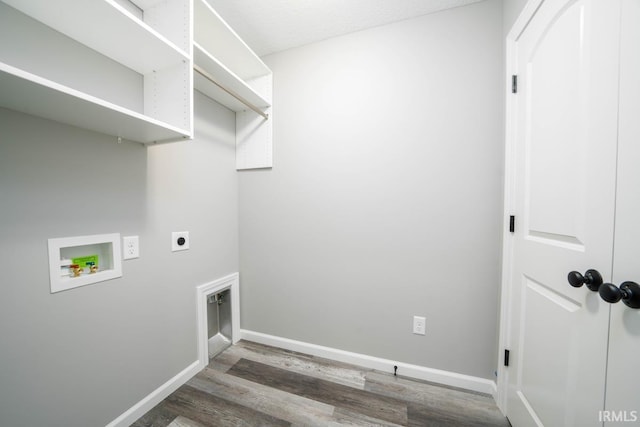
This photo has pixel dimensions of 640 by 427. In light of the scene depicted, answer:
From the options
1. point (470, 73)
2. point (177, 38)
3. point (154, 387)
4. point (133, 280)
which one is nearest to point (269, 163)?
point (177, 38)

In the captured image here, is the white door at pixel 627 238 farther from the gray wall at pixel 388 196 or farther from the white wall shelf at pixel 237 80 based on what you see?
the white wall shelf at pixel 237 80

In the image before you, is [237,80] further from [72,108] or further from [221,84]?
[72,108]

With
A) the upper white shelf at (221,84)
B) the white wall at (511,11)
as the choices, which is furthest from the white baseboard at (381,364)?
the white wall at (511,11)

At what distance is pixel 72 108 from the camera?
0.79m

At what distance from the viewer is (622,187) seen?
0.62m

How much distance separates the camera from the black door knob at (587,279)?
672 mm

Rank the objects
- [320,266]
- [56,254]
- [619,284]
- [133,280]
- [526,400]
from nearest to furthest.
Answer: [619,284]
[56,254]
[526,400]
[133,280]
[320,266]

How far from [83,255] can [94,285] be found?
0.16m

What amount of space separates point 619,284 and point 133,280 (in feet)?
6.72

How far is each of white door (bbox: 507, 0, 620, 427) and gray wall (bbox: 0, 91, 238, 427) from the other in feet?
6.56

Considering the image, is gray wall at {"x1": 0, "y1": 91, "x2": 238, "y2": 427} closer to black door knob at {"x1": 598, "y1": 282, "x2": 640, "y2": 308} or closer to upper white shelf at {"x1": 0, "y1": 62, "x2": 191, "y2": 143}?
upper white shelf at {"x1": 0, "y1": 62, "x2": 191, "y2": 143}

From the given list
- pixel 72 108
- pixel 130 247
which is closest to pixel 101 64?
pixel 72 108

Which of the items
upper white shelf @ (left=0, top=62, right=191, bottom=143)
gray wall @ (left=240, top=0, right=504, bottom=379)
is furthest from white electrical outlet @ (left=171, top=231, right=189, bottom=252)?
upper white shelf @ (left=0, top=62, right=191, bottom=143)

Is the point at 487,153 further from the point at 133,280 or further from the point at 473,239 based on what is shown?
the point at 133,280
